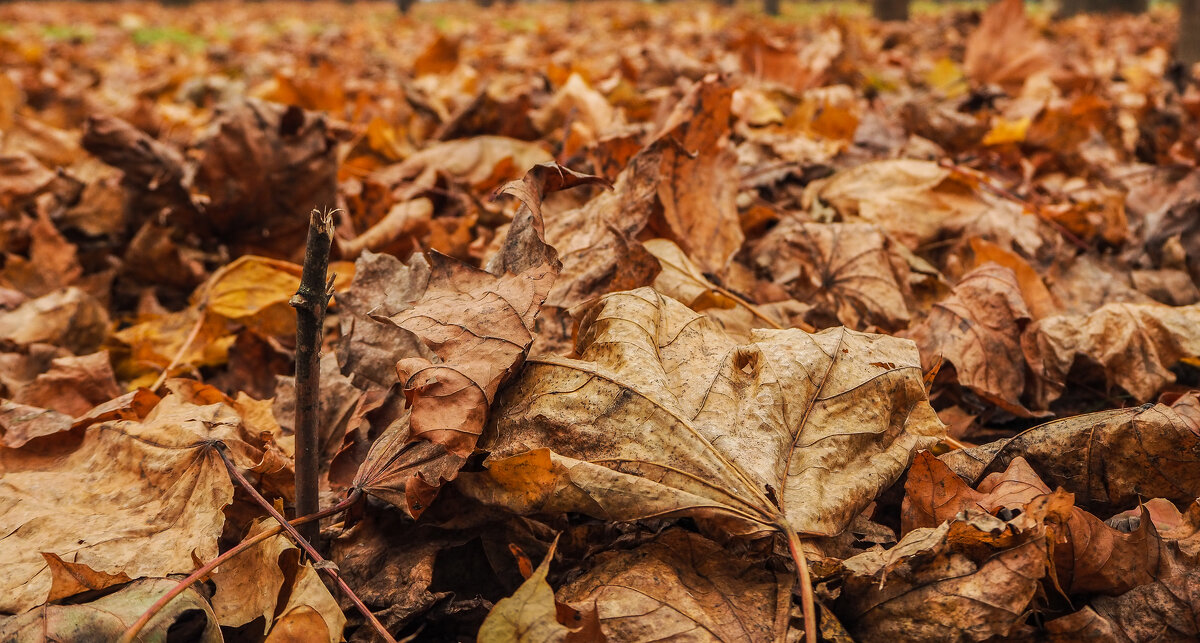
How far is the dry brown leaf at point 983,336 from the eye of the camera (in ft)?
4.02

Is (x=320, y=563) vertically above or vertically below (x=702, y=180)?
below

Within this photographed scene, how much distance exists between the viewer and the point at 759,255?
166 cm

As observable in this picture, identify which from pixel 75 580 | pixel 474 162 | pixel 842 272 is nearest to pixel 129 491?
pixel 75 580

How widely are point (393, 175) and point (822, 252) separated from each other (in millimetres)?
1267

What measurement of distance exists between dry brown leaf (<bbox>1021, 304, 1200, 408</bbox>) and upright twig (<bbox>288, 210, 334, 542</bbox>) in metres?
1.08

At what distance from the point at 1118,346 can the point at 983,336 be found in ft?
0.76

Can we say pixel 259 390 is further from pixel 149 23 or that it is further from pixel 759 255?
pixel 149 23

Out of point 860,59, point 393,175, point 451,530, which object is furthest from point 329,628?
point 860,59

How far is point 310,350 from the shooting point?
79 centimetres

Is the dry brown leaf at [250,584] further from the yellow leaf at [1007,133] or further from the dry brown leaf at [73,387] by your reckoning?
the yellow leaf at [1007,133]

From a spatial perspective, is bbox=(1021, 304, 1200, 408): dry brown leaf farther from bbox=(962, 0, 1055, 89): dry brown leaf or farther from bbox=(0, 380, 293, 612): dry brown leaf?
bbox=(962, 0, 1055, 89): dry brown leaf

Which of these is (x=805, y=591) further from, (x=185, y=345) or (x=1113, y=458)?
(x=185, y=345)

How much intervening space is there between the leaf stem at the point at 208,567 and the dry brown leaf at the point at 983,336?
2.86 ft

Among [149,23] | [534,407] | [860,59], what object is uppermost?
[534,407]
